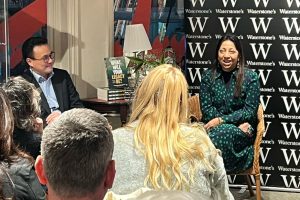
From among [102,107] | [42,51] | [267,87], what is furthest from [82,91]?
[267,87]

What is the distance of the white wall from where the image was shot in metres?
5.57

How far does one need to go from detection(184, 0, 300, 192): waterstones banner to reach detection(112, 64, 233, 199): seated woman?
2.78 metres

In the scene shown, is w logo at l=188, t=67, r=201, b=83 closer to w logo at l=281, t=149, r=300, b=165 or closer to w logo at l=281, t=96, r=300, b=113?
w logo at l=281, t=96, r=300, b=113

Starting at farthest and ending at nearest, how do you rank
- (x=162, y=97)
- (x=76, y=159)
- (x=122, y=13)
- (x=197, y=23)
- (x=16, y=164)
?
(x=122, y=13) → (x=197, y=23) → (x=162, y=97) → (x=16, y=164) → (x=76, y=159)

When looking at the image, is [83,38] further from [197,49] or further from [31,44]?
[197,49]

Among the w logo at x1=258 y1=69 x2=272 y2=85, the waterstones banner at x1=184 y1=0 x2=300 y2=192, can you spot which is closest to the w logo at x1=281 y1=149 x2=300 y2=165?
the waterstones banner at x1=184 y1=0 x2=300 y2=192

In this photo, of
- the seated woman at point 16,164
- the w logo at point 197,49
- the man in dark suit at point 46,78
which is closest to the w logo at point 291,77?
the w logo at point 197,49

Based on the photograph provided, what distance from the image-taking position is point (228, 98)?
501cm

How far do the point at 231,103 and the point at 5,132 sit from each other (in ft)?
9.67

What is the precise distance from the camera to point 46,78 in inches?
196

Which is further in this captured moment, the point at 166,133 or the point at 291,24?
the point at 291,24

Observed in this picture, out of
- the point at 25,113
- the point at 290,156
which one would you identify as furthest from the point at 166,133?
the point at 290,156

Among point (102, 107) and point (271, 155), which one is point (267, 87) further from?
point (102, 107)

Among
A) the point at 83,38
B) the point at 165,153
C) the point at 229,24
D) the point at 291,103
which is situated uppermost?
the point at 229,24
